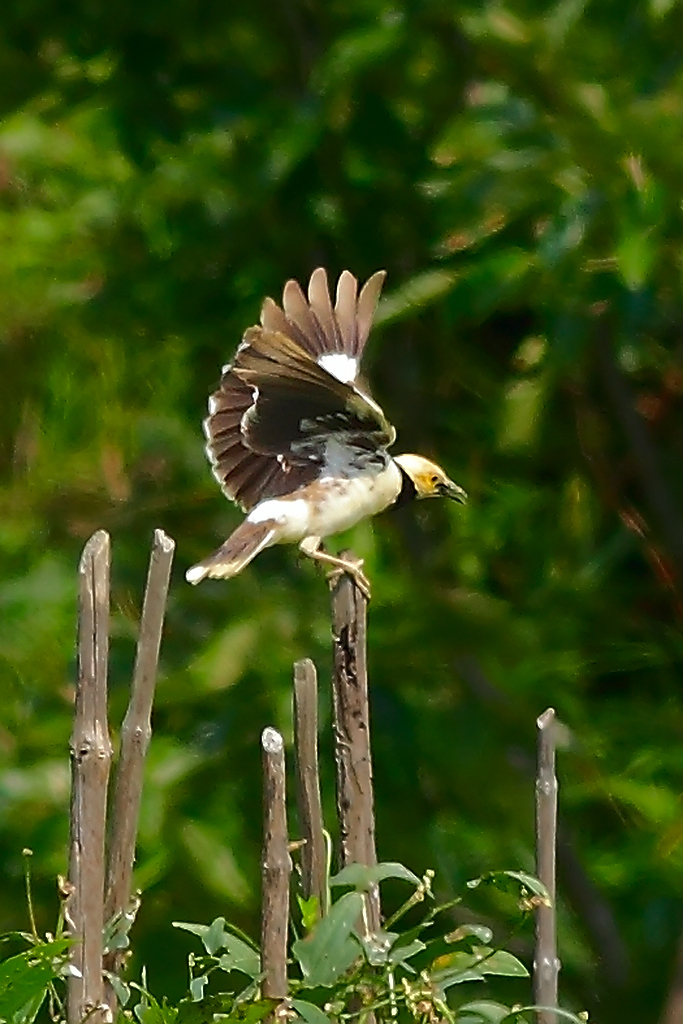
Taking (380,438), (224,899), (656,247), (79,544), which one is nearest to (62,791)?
(224,899)

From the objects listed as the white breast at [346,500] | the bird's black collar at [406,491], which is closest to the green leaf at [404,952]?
the white breast at [346,500]

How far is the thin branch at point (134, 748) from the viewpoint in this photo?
1.54 metres

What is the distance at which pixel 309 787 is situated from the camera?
5.28ft

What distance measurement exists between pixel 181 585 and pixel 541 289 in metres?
1.10

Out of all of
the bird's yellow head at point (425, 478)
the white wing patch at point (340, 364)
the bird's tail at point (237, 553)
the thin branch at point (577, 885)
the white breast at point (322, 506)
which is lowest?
the thin branch at point (577, 885)

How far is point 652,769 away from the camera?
4.47m

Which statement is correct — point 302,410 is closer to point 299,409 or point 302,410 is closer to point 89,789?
point 299,409

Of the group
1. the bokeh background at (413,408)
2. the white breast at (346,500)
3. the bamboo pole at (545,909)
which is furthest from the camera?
the bokeh background at (413,408)

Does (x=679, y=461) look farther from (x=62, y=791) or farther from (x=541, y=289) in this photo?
(x=62, y=791)

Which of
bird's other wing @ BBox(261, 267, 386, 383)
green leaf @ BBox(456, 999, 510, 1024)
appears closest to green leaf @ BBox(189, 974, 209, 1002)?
green leaf @ BBox(456, 999, 510, 1024)

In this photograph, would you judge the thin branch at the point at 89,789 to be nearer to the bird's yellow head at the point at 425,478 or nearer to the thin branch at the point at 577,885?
the bird's yellow head at the point at 425,478

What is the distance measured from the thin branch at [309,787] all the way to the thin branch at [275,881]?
0.08 metres

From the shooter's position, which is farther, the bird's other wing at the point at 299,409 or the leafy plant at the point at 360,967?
the bird's other wing at the point at 299,409

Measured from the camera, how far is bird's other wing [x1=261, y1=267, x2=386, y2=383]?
2.84 metres
